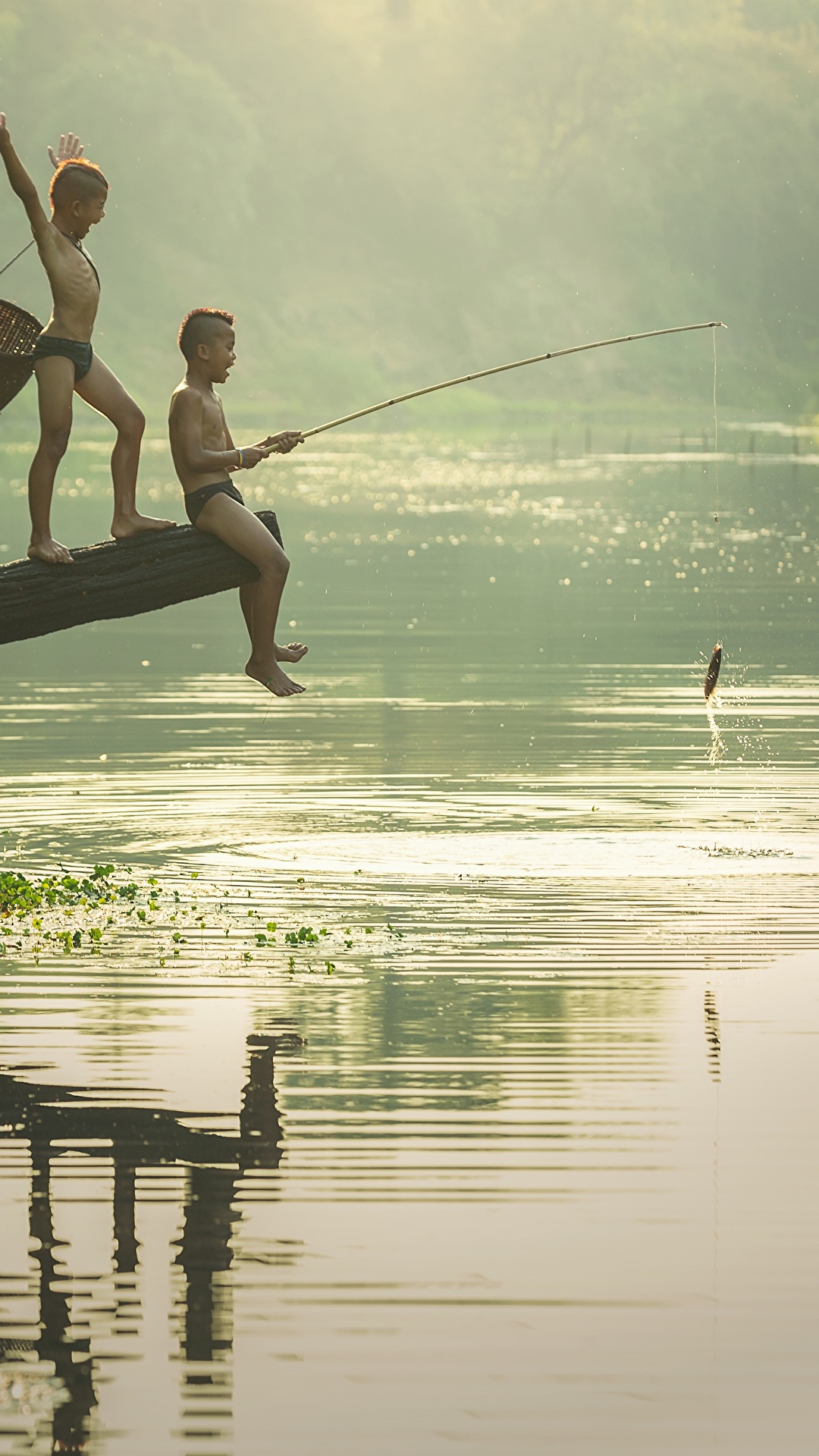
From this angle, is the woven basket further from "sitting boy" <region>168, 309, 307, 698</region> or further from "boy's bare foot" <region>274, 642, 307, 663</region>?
"boy's bare foot" <region>274, 642, 307, 663</region>

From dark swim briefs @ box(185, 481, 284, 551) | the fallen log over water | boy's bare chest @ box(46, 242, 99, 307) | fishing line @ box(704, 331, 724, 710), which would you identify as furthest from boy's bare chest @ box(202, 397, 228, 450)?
fishing line @ box(704, 331, 724, 710)

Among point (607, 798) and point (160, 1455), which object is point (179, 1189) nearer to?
point (160, 1455)

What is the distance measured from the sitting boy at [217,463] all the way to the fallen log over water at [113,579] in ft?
0.40

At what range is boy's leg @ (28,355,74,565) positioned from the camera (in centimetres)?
1375

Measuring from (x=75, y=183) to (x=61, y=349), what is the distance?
0.80m

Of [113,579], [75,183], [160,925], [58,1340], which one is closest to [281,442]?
[113,579]

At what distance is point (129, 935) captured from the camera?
16.7 meters

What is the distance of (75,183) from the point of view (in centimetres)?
1369

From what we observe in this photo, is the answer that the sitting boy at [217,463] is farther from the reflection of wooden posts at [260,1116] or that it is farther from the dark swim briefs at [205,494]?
the reflection of wooden posts at [260,1116]

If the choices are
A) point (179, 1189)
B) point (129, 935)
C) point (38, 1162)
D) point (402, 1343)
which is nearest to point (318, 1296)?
point (402, 1343)

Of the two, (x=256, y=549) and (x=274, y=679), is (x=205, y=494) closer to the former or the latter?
(x=256, y=549)

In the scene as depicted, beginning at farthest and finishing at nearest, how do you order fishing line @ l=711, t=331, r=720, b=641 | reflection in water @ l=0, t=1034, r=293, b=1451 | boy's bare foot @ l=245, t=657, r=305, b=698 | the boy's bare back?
fishing line @ l=711, t=331, r=720, b=641 < boy's bare foot @ l=245, t=657, r=305, b=698 < the boy's bare back < reflection in water @ l=0, t=1034, r=293, b=1451

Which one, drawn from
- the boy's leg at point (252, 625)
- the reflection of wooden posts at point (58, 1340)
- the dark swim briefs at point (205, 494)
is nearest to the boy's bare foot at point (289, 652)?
the boy's leg at point (252, 625)

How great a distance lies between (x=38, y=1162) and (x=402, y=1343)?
8.51 feet
